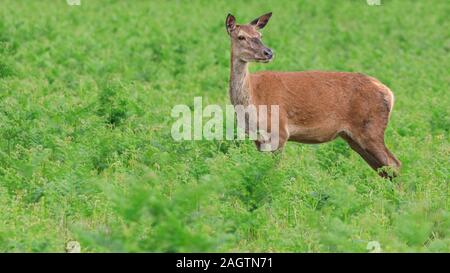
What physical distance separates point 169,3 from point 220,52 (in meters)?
8.27

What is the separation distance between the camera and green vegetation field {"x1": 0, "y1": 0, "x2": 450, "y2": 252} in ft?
28.6

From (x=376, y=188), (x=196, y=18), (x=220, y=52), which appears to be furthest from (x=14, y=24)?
(x=376, y=188)

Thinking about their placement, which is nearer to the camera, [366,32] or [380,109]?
[380,109]

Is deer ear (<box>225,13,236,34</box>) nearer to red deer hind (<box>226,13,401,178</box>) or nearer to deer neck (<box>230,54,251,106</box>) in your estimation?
red deer hind (<box>226,13,401,178</box>)

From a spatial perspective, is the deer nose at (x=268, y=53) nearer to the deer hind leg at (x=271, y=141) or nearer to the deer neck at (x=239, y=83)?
the deer neck at (x=239, y=83)

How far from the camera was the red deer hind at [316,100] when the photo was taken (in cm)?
1263

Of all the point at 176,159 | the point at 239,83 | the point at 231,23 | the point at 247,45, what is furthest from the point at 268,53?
the point at 176,159

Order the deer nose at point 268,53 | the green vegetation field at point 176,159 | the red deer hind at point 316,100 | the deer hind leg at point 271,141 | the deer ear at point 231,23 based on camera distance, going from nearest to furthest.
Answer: the green vegetation field at point 176,159 < the deer hind leg at point 271,141 < the deer nose at point 268,53 < the red deer hind at point 316,100 < the deer ear at point 231,23

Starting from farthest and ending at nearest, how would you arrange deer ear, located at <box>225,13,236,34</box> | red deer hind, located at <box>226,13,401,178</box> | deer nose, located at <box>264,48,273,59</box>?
deer ear, located at <box>225,13,236,34</box>
red deer hind, located at <box>226,13,401,178</box>
deer nose, located at <box>264,48,273,59</box>

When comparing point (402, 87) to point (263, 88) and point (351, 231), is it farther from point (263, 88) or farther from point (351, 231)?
point (351, 231)

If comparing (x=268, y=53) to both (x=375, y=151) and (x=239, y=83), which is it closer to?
(x=239, y=83)

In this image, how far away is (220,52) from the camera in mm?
21922

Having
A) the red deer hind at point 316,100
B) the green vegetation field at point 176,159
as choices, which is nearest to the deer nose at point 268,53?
the red deer hind at point 316,100

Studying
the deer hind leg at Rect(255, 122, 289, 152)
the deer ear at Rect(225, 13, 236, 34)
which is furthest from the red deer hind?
the deer hind leg at Rect(255, 122, 289, 152)
